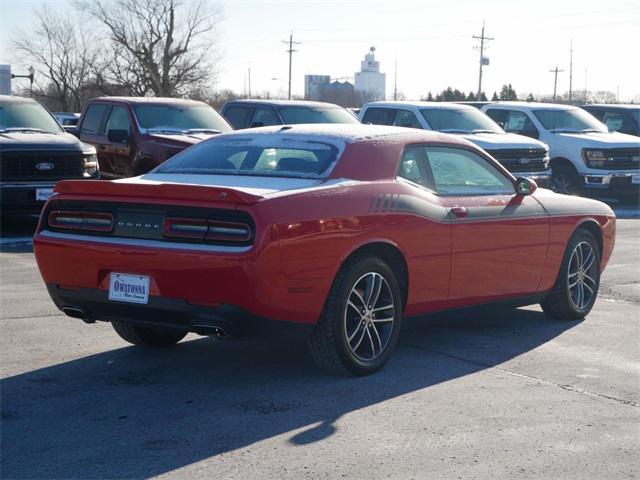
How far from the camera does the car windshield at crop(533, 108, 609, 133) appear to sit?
21219 millimetres

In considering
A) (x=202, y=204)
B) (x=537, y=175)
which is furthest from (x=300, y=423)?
(x=537, y=175)

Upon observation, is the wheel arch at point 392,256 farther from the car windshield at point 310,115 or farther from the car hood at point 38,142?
the car windshield at point 310,115

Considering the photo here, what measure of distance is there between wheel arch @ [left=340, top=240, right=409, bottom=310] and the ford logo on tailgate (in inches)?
332

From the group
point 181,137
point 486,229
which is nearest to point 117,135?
point 181,137

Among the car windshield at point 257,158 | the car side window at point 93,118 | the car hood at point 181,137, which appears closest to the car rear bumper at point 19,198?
the car hood at point 181,137

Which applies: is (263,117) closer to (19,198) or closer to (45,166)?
(45,166)

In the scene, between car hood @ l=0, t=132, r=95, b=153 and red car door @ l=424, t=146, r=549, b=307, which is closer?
red car door @ l=424, t=146, r=549, b=307

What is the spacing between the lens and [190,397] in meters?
5.80

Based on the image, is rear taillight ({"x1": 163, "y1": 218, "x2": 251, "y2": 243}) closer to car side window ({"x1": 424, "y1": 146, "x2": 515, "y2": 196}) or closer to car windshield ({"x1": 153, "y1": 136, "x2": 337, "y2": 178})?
car windshield ({"x1": 153, "y1": 136, "x2": 337, "y2": 178})

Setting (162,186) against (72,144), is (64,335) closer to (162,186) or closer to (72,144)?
(162,186)

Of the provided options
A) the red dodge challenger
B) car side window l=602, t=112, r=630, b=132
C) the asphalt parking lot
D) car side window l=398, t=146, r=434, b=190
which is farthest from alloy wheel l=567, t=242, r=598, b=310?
car side window l=602, t=112, r=630, b=132

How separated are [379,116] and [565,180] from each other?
4.02 m

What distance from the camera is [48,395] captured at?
19.0ft

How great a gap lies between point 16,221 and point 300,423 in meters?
11.3
